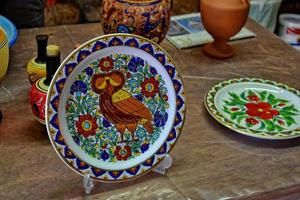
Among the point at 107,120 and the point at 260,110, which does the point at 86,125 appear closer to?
the point at 107,120

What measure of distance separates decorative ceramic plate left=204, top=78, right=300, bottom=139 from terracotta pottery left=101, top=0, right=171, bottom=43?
19 cm

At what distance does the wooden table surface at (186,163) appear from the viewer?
791 millimetres

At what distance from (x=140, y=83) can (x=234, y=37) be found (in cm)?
61

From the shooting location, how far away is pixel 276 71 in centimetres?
119

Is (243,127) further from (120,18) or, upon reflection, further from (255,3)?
(255,3)

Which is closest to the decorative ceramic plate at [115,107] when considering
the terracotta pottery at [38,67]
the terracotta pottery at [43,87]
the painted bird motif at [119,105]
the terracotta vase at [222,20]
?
the painted bird motif at [119,105]

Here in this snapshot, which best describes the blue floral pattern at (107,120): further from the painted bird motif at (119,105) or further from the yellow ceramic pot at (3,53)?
the yellow ceramic pot at (3,53)

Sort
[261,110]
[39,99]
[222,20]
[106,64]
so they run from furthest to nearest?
[222,20], [261,110], [39,99], [106,64]

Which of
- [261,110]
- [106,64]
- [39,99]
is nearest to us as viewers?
[106,64]

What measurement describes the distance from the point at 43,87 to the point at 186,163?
29 centimetres

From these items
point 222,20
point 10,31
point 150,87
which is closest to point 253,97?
point 222,20

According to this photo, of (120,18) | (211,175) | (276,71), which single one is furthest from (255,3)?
(211,175)

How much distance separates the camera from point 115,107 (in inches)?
31.3

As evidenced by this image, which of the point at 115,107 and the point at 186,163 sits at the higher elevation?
the point at 115,107
